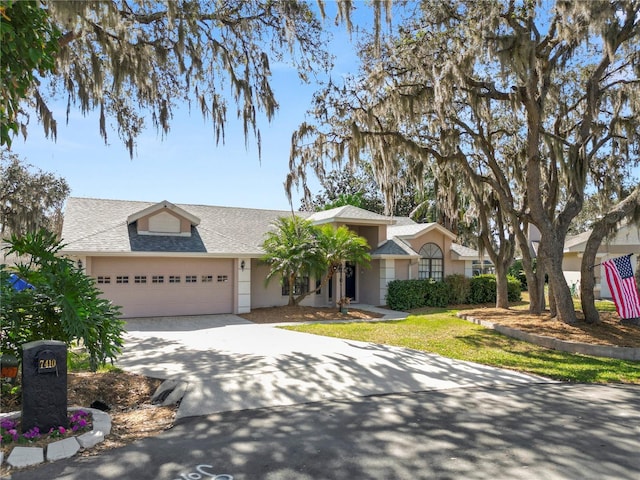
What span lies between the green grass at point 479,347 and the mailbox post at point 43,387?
7323mm

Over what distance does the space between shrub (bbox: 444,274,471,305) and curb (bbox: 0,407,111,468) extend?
16.7 meters

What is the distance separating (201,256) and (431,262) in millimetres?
10579

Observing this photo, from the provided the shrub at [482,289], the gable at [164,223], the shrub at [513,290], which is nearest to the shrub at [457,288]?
the shrub at [482,289]

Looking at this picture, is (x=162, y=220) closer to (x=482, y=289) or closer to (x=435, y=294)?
(x=435, y=294)

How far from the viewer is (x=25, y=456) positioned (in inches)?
164

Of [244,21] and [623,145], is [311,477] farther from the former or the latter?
[623,145]

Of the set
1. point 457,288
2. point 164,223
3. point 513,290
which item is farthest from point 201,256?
point 513,290

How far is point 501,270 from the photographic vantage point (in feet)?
54.3

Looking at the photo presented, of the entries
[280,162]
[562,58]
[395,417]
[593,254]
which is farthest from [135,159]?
[593,254]

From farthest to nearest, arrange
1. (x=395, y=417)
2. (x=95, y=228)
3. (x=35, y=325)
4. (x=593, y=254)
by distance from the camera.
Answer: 1. (x=95, y=228)
2. (x=593, y=254)
3. (x=35, y=325)
4. (x=395, y=417)

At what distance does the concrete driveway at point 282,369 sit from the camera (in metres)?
6.49

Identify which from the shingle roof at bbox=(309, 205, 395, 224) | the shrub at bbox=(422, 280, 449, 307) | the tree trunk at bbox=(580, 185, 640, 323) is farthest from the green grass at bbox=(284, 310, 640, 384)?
the shingle roof at bbox=(309, 205, 395, 224)

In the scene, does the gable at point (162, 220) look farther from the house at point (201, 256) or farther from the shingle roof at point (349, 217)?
the shingle roof at point (349, 217)

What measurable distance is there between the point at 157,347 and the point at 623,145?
1413 centimetres
